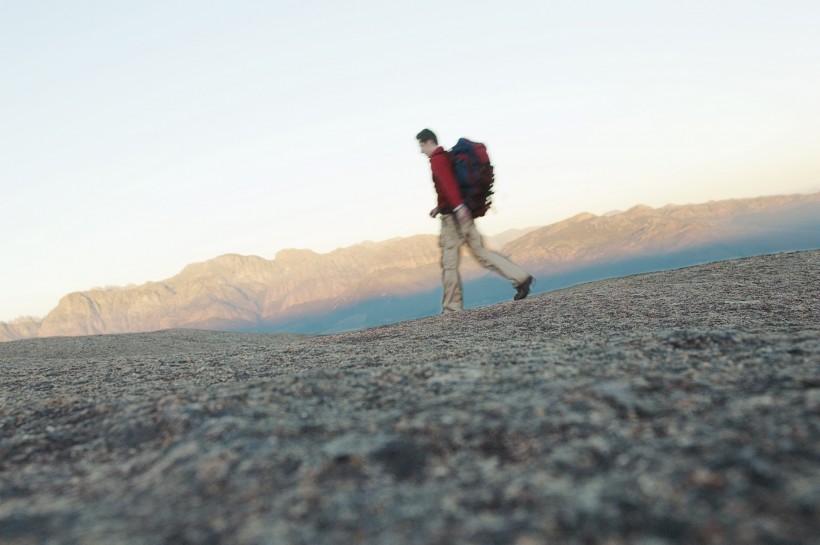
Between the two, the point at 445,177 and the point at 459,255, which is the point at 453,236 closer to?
the point at 459,255

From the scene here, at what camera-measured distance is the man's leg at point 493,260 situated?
38.2 feet

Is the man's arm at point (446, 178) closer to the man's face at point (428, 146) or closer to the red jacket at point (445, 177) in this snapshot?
the red jacket at point (445, 177)

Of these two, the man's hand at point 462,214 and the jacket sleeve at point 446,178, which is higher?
the jacket sleeve at point 446,178

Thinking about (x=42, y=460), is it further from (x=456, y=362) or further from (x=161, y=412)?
(x=456, y=362)

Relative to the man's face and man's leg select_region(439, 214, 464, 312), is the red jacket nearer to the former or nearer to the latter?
the man's face

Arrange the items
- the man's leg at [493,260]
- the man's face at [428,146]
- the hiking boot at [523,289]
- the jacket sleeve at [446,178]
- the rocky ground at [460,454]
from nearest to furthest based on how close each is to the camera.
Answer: the rocky ground at [460,454]
the jacket sleeve at [446,178]
the man's face at [428,146]
the man's leg at [493,260]
the hiking boot at [523,289]

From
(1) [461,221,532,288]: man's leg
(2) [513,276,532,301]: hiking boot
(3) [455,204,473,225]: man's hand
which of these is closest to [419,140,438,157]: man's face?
(3) [455,204,473,225]: man's hand

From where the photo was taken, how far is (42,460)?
2.89m

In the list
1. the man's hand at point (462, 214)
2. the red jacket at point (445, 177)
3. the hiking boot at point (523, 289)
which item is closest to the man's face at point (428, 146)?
the red jacket at point (445, 177)

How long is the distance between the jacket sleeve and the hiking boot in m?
2.32

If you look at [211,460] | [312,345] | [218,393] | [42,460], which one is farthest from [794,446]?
[312,345]

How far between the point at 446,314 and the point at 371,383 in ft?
25.1

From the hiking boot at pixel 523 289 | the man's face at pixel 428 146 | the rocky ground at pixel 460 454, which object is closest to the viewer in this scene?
the rocky ground at pixel 460 454

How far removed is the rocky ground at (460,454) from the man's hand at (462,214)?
6976mm
